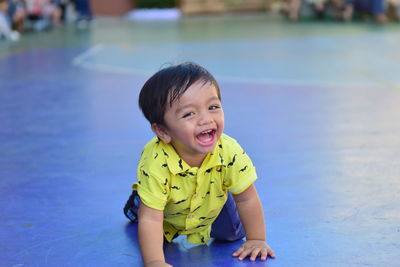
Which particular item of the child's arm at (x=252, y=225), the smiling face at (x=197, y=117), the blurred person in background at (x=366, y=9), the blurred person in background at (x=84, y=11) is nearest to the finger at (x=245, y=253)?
the child's arm at (x=252, y=225)

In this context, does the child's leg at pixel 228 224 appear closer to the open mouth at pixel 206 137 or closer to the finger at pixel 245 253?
the finger at pixel 245 253

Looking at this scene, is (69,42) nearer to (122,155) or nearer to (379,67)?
(379,67)

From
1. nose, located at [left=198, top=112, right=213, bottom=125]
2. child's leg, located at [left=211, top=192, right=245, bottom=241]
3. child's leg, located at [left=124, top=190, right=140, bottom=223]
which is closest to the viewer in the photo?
nose, located at [left=198, top=112, right=213, bottom=125]

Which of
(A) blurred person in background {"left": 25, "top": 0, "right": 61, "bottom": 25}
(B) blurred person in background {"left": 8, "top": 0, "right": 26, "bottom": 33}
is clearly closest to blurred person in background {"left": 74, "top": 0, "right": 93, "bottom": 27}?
(A) blurred person in background {"left": 25, "top": 0, "right": 61, "bottom": 25}

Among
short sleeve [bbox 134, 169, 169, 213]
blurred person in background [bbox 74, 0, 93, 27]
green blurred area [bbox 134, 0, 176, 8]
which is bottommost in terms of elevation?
green blurred area [bbox 134, 0, 176, 8]

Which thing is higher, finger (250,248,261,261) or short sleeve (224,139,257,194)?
short sleeve (224,139,257,194)

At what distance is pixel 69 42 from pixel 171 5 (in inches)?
325

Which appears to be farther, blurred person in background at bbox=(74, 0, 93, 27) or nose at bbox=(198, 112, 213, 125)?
blurred person in background at bbox=(74, 0, 93, 27)

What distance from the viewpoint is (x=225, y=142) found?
2.16 m

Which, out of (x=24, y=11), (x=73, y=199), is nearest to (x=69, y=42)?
(x=24, y=11)

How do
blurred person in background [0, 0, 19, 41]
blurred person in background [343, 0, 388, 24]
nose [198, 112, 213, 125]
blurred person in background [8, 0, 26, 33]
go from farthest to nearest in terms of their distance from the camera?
blurred person in background [343, 0, 388, 24]
blurred person in background [8, 0, 26, 33]
blurred person in background [0, 0, 19, 41]
nose [198, 112, 213, 125]

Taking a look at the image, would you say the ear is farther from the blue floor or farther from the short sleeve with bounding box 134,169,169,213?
the blue floor

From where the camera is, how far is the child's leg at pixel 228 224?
2.29 metres

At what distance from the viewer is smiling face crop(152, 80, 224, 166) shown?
200cm
